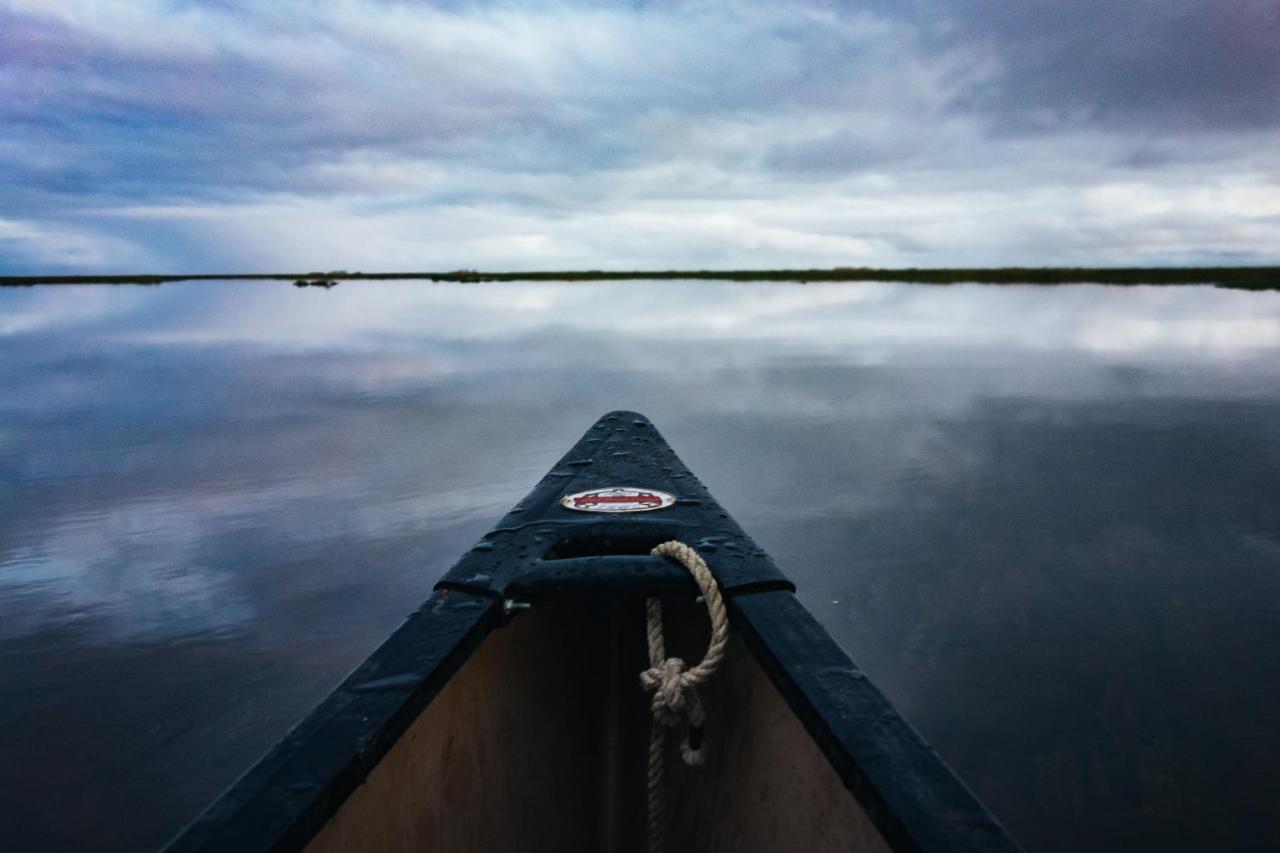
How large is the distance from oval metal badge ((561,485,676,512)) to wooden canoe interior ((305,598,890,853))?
0.41 m

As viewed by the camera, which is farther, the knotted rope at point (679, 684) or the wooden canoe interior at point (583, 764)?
the knotted rope at point (679, 684)

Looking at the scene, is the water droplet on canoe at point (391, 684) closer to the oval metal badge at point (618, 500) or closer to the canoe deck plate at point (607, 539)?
the canoe deck plate at point (607, 539)

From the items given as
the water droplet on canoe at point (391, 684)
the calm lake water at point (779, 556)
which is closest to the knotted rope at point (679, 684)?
the water droplet on canoe at point (391, 684)

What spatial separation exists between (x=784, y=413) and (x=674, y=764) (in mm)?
9989

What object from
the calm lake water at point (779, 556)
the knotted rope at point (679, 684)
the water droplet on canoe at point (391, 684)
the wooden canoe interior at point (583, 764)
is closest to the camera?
the water droplet on canoe at point (391, 684)

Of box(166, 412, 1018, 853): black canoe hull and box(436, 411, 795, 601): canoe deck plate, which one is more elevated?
box(436, 411, 795, 601): canoe deck plate

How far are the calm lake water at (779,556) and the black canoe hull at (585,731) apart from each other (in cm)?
179

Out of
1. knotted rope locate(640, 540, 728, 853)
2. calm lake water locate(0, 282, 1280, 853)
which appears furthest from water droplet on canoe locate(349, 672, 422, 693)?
calm lake water locate(0, 282, 1280, 853)

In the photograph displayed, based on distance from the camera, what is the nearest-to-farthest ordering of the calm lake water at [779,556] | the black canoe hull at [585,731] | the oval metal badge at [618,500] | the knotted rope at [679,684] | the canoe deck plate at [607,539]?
the black canoe hull at [585,731], the knotted rope at [679,684], the canoe deck plate at [607,539], the oval metal badge at [618,500], the calm lake water at [779,556]

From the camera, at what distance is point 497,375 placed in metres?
17.5

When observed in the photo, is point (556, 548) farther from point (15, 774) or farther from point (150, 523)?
point (150, 523)

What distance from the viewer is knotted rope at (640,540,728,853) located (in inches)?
85.5

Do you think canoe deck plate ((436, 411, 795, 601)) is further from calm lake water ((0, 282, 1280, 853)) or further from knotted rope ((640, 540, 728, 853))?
calm lake water ((0, 282, 1280, 853))

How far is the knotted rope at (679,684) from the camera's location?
Answer: 2.17 metres
